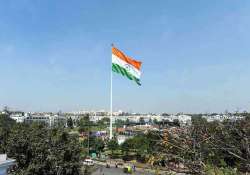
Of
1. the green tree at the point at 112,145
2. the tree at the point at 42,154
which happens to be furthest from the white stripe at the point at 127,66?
the green tree at the point at 112,145

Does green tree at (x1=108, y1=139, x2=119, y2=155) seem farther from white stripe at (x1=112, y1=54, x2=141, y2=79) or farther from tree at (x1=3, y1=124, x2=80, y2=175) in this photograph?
tree at (x1=3, y1=124, x2=80, y2=175)

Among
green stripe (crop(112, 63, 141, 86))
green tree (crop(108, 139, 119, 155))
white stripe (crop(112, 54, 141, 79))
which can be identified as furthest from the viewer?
green tree (crop(108, 139, 119, 155))

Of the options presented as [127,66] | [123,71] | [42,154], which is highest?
[127,66]

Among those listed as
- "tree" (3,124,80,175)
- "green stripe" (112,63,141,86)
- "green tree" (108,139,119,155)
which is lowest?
"green tree" (108,139,119,155)

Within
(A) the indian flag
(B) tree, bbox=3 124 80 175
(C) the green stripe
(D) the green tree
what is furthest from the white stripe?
(D) the green tree

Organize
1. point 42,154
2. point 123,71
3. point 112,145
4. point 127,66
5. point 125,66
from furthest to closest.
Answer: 1. point 112,145
2. point 125,66
3. point 123,71
4. point 127,66
5. point 42,154

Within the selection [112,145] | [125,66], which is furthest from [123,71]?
[112,145]

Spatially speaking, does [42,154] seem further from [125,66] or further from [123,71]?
[125,66]

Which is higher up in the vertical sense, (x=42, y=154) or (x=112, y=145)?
(x=42, y=154)

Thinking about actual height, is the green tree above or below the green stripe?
below
